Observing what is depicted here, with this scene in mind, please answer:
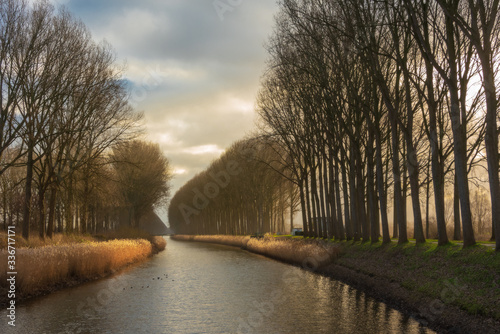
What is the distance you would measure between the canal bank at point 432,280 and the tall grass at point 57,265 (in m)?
10.8

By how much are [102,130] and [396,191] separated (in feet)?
67.4

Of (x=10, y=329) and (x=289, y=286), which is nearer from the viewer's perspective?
(x=10, y=329)

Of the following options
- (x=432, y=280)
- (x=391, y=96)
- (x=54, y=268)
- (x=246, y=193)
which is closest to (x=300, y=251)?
(x=391, y=96)

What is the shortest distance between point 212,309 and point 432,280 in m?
6.54

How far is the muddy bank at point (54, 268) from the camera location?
45.8ft

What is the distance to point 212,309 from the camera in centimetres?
1280

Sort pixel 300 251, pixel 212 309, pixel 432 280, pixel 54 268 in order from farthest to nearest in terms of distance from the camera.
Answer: pixel 300 251 < pixel 54 268 < pixel 432 280 < pixel 212 309

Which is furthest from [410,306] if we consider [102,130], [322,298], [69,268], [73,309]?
[102,130]

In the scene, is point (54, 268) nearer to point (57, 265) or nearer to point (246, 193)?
point (57, 265)

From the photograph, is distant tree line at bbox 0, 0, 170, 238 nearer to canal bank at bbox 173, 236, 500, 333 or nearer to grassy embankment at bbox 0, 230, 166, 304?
grassy embankment at bbox 0, 230, 166, 304

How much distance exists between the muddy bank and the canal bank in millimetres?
10830

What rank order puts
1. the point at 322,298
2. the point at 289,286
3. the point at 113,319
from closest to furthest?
the point at 113,319 < the point at 322,298 < the point at 289,286

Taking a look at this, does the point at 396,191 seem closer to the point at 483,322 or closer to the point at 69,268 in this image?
the point at 483,322

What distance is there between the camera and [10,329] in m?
10.1
